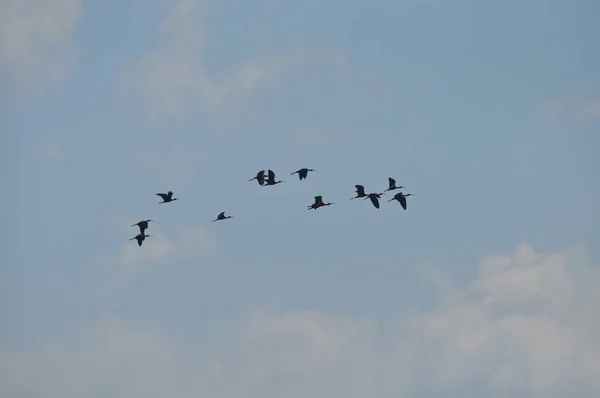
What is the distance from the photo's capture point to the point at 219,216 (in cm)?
9700

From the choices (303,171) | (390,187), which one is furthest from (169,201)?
(390,187)

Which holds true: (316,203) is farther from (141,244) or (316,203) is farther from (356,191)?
(141,244)

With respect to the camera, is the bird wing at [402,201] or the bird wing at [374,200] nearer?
the bird wing at [374,200]

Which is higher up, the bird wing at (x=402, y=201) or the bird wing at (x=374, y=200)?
the bird wing at (x=402, y=201)

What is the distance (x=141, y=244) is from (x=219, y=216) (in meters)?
8.26

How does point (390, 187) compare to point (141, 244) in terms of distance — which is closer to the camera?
point (141, 244)

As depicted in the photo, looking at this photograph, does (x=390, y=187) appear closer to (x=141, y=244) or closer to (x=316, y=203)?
(x=316, y=203)

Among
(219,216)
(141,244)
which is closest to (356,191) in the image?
(219,216)

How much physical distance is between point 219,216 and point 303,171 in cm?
966

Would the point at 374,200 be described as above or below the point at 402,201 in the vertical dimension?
below

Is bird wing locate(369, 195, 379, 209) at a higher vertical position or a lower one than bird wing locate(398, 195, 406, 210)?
lower

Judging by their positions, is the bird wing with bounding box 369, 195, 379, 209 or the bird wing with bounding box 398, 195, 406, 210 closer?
the bird wing with bounding box 369, 195, 379, 209

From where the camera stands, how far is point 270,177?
9688 cm

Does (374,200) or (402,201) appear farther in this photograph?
(402,201)
